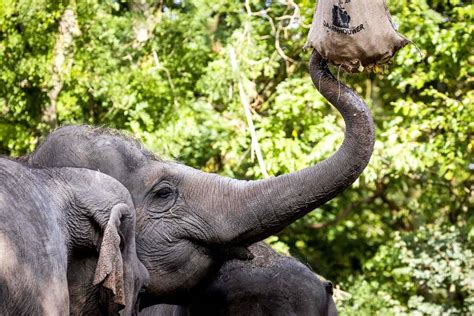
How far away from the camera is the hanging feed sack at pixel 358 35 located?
8.11 meters

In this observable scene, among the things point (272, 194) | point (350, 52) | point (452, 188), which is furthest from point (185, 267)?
point (452, 188)

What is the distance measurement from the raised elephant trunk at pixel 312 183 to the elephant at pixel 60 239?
1293mm

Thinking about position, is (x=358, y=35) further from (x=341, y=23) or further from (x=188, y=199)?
(x=188, y=199)

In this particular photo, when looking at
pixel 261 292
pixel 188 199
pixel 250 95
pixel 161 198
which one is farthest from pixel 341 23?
pixel 250 95

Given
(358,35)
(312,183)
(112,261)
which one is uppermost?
(358,35)

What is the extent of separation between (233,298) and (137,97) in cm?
908

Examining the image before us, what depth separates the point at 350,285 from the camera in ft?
67.4

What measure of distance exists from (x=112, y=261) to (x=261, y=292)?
2920mm

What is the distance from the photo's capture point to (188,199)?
945 centimetres

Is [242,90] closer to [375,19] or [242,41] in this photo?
[242,41]

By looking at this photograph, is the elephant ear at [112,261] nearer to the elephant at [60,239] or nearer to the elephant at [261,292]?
the elephant at [60,239]

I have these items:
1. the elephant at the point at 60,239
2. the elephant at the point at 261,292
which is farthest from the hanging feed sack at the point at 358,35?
the elephant at the point at 261,292

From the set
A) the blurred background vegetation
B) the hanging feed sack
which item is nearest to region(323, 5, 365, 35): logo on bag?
the hanging feed sack

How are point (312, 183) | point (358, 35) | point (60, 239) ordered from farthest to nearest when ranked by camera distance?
point (312, 183) < point (358, 35) < point (60, 239)
